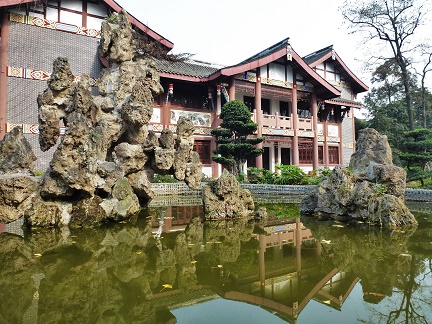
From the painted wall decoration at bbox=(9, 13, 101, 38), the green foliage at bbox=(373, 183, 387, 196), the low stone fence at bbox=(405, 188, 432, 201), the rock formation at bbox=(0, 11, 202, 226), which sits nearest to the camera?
the rock formation at bbox=(0, 11, 202, 226)

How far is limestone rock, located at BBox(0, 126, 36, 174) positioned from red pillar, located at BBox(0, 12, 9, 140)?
6906mm

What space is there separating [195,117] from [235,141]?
11.2 ft

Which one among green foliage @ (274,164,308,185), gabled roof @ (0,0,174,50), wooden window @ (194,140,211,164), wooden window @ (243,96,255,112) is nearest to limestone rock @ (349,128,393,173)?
green foliage @ (274,164,308,185)

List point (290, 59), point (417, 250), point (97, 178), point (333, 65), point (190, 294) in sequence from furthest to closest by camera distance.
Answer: point (333, 65) → point (290, 59) → point (97, 178) → point (417, 250) → point (190, 294)

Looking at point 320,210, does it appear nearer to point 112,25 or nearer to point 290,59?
point 112,25

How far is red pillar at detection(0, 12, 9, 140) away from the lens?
43.6 feet

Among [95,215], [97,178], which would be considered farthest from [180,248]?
[97,178]

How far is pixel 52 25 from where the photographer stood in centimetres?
1466

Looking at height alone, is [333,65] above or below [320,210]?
above

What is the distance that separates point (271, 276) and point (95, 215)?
4210mm

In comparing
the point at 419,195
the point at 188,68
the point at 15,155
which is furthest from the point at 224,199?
the point at 188,68

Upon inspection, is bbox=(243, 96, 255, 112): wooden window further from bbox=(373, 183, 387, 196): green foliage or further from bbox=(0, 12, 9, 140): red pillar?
bbox=(373, 183, 387, 196): green foliage

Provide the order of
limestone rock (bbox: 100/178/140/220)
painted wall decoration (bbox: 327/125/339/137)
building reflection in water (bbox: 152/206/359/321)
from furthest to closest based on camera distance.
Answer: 1. painted wall decoration (bbox: 327/125/339/137)
2. limestone rock (bbox: 100/178/140/220)
3. building reflection in water (bbox: 152/206/359/321)

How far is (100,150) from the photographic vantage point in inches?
284
